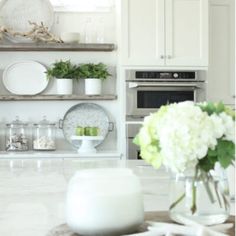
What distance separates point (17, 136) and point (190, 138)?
11.7ft

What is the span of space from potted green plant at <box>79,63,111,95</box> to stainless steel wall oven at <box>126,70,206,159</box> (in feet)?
1.17

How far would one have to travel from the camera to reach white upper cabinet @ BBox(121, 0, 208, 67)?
13.3 ft

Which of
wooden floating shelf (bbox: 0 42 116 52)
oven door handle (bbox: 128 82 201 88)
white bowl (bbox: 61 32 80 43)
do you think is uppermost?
white bowl (bbox: 61 32 80 43)

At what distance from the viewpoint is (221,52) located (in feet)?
14.5

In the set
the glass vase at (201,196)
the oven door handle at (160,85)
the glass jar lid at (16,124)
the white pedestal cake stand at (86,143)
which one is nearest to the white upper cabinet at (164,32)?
the oven door handle at (160,85)

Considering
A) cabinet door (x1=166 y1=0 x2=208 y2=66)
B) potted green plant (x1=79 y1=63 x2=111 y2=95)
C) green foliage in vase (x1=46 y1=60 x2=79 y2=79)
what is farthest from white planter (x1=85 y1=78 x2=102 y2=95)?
cabinet door (x1=166 y1=0 x2=208 y2=66)

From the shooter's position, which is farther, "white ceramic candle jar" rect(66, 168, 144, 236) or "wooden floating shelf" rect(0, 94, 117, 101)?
"wooden floating shelf" rect(0, 94, 117, 101)

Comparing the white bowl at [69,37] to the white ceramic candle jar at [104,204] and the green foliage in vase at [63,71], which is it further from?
the white ceramic candle jar at [104,204]

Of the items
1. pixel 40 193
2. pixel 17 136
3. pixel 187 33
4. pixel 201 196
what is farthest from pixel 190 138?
pixel 17 136

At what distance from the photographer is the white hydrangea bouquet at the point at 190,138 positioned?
0.93m

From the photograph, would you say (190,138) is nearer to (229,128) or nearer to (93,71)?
(229,128)

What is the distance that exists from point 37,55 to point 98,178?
3.64 meters

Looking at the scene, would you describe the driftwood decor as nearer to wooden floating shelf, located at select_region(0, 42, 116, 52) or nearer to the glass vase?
wooden floating shelf, located at select_region(0, 42, 116, 52)

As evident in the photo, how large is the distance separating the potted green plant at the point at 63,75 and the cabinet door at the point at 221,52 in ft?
3.95
